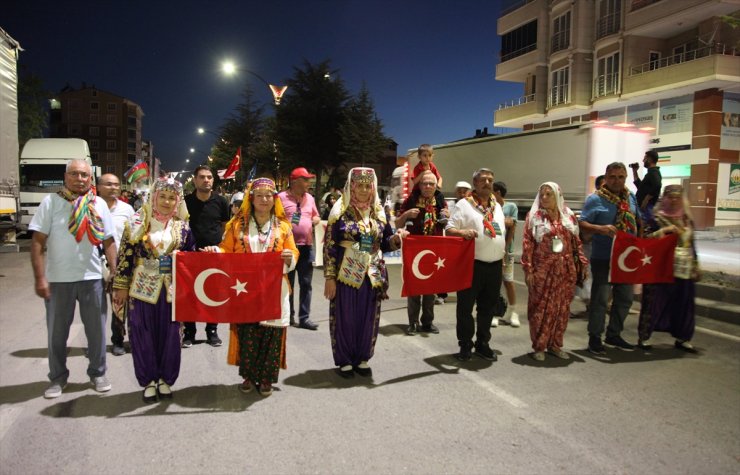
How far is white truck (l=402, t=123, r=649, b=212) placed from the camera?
1301 cm

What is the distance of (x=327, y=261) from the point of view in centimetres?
494

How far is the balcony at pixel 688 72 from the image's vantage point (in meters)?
20.7

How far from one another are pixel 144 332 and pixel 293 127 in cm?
2598

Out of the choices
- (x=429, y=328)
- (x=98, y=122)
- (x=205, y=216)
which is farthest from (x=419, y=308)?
(x=98, y=122)

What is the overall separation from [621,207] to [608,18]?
25.1 meters

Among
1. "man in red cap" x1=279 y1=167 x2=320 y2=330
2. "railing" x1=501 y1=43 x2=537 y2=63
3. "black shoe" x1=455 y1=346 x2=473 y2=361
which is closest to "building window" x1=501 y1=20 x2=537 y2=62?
"railing" x1=501 y1=43 x2=537 y2=63

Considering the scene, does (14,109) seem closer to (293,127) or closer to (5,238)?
(5,238)

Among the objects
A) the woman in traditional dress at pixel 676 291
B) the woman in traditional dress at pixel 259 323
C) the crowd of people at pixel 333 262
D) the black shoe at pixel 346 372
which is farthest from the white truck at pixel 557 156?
the woman in traditional dress at pixel 259 323

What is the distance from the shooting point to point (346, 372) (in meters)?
5.02

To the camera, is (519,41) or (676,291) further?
(519,41)

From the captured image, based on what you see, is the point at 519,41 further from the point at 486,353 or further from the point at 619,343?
the point at 486,353

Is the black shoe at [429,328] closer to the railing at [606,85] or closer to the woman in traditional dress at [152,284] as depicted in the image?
the woman in traditional dress at [152,284]

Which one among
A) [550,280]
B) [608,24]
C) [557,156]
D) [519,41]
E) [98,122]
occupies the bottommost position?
[550,280]

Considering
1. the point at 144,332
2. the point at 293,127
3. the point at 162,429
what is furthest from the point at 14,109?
the point at 293,127
